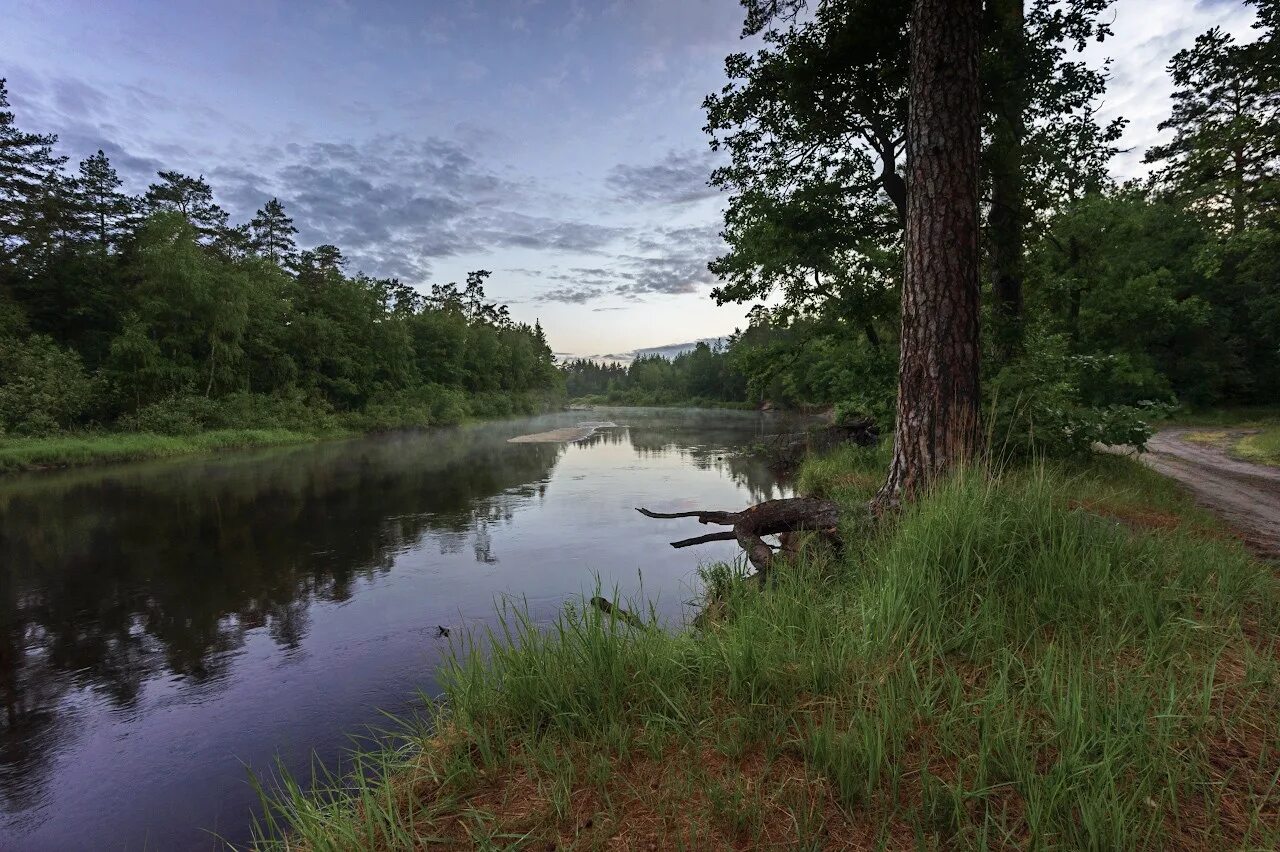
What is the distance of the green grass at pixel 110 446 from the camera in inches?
748

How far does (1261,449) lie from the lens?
14.3 meters

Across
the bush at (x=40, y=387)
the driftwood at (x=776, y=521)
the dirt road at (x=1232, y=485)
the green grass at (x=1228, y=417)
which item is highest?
the bush at (x=40, y=387)

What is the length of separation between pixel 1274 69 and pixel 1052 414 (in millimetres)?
7805

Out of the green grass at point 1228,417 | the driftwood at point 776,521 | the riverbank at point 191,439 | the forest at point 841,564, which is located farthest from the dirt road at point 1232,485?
the riverbank at point 191,439

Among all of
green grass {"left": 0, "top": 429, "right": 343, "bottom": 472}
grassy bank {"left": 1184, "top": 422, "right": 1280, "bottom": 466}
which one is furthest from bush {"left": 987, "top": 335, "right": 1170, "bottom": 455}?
green grass {"left": 0, "top": 429, "right": 343, "bottom": 472}

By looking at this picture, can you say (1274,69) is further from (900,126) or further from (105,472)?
(105,472)

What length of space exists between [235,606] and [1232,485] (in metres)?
16.2

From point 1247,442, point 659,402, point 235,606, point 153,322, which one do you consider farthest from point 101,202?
point 659,402

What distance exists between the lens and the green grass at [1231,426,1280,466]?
13253mm

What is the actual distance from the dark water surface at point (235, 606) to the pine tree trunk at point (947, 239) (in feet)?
9.96

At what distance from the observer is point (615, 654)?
9.41 ft

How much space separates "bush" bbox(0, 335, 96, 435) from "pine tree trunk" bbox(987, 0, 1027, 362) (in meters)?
31.3

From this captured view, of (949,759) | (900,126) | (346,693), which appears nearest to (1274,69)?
(900,126)

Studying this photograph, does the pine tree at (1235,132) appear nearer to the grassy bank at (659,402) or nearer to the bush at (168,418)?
the bush at (168,418)
